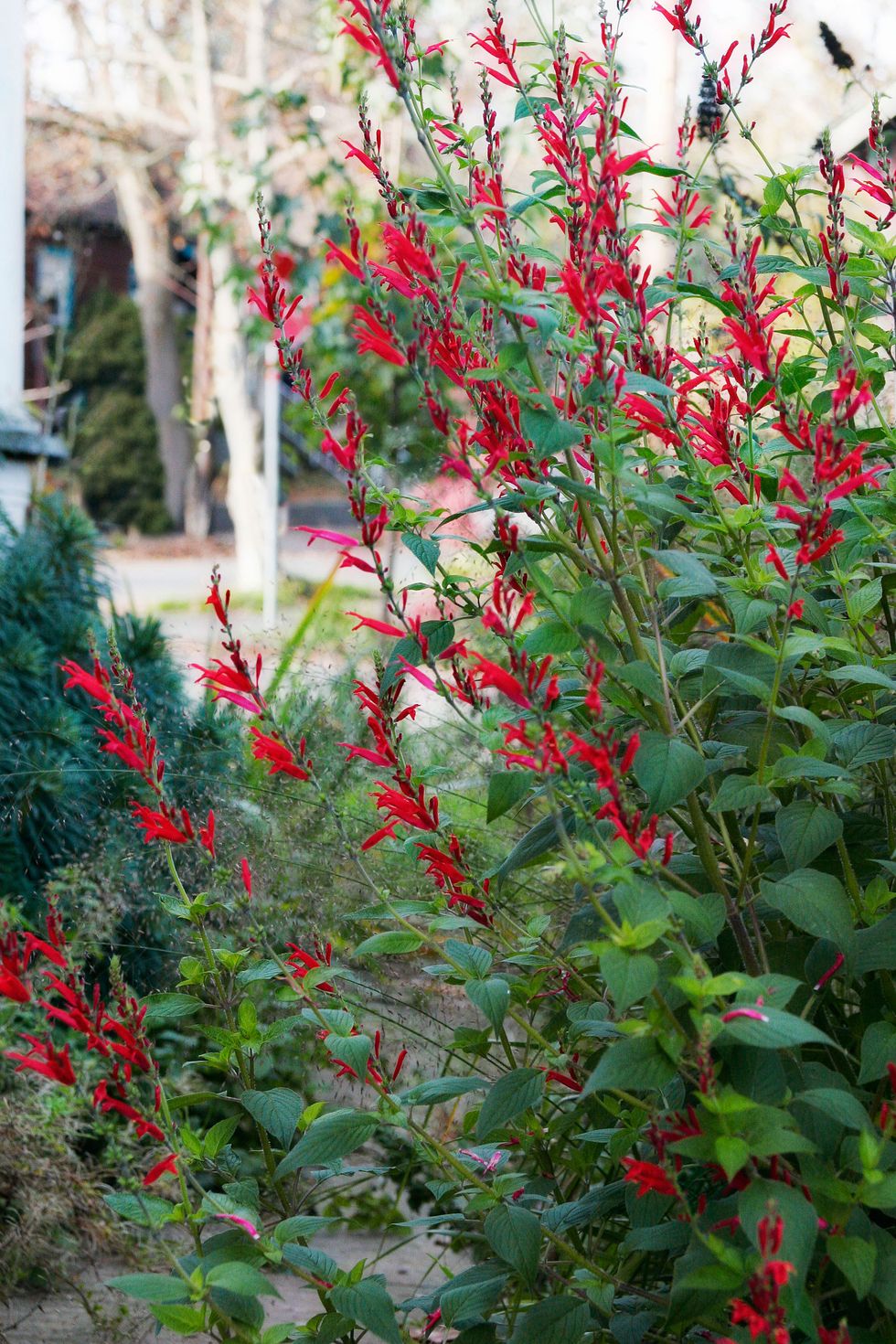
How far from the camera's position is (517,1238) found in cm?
136

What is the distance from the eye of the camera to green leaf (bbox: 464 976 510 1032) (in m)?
1.30

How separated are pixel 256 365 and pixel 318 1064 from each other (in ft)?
48.7

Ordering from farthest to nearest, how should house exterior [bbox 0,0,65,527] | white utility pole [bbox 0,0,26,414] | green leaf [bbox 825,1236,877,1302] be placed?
1. white utility pole [bbox 0,0,26,414]
2. house exterior [bbox 0,0,65,527]
3. green leaf [bbox 825,1236,877,1302]

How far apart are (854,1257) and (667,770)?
42 cm

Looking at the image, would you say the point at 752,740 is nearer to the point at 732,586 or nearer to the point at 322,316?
the point at 732,586

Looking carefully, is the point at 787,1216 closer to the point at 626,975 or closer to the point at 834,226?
the point at 626,975

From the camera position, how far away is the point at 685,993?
1165mm

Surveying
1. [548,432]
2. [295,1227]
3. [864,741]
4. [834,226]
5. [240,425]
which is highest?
[240,425]

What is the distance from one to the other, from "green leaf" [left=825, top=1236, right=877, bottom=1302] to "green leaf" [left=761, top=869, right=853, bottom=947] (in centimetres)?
24

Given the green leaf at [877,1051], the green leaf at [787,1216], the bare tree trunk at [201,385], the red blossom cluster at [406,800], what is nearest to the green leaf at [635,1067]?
the green leaf at [787,1216]

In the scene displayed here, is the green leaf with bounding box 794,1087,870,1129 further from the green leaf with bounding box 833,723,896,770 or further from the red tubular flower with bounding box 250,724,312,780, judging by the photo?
the red tubular flower with bounding box 250,724,312,780

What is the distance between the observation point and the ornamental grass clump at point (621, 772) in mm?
1127

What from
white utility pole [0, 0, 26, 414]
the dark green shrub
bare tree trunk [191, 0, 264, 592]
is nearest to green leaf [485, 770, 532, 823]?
white utility pole [0, 0, 26, 414]

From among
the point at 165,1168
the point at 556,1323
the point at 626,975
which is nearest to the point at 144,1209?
the point at 165,1168
